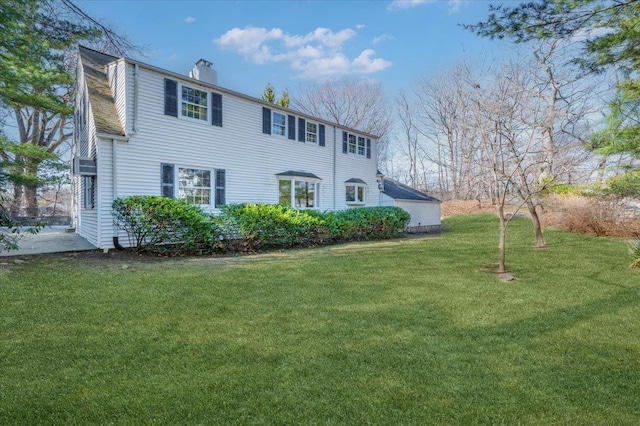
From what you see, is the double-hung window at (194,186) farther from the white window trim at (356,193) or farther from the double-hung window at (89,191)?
the white window trim at (356,193)

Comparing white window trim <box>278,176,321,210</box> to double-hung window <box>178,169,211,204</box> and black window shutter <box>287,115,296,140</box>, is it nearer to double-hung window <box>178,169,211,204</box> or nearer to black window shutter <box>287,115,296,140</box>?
black window shutter <box>287,115,296,140</box>

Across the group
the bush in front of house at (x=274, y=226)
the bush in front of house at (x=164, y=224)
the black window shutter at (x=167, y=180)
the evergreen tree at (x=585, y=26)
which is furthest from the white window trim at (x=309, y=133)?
the evergreen tree at (x=585, y=26)

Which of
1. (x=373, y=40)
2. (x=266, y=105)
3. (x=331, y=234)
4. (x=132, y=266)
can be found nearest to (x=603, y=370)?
(x=132, y=266)

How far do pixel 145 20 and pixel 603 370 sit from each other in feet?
44.2

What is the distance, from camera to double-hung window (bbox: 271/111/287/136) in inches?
499

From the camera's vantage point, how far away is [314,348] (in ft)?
10.1

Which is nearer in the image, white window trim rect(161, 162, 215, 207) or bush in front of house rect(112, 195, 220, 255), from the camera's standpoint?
bush in front of house rect(112, 195, 220, 255)

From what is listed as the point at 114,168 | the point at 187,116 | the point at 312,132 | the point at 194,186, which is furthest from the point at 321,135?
the point at 114,168

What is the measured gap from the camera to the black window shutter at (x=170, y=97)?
9.61 m

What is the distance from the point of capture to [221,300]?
14.9 ft

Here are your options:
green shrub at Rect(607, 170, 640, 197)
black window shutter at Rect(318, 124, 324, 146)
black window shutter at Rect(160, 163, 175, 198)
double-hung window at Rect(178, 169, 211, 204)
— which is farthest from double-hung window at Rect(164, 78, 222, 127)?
green shrub at Rect(607, 170, 640, 197)

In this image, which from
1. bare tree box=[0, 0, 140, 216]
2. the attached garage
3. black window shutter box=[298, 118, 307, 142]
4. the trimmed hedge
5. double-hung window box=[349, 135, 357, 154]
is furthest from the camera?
the attached garage

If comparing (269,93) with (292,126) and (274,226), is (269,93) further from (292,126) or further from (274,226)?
(274,226)

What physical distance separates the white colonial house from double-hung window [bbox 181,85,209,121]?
0.10 feet
